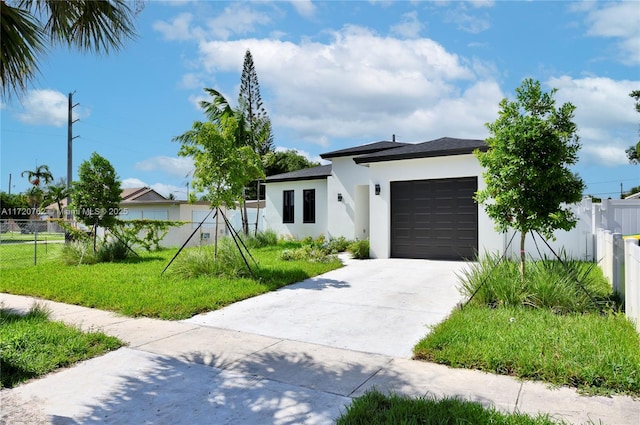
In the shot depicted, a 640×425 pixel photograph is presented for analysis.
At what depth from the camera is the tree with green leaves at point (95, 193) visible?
1242 centimetres

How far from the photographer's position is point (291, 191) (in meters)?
19.3

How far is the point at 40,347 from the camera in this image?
4582mm

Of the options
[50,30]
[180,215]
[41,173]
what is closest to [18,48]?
[50,30]

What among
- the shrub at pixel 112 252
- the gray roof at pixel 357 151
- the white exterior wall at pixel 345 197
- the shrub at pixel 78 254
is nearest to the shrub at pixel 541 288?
Result: the white exterior wall at pixel 345 197

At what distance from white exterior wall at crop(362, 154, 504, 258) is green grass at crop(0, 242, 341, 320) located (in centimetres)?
206

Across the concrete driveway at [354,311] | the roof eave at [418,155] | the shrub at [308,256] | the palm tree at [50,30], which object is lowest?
A: the concrete driveway at [354,311]

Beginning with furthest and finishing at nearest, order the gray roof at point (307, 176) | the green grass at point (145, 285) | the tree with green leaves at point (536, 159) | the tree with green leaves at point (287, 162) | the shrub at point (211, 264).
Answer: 1. the tree with green leaves at point (287, 162)
2. the gray roof at point (307, 176)
3. the shrub at point (211, 264)
4. the green grass at point (145, 285)
5. the tree with green leaves at point (536, 159)

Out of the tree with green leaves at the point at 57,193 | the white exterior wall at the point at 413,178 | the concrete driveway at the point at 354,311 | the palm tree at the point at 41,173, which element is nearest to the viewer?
the concrete driveway at the point at 354,311

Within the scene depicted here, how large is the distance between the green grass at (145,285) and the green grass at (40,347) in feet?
4.22

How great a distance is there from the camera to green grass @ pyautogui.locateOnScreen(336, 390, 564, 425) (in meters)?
2.82

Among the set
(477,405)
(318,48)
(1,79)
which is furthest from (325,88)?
(477,405)

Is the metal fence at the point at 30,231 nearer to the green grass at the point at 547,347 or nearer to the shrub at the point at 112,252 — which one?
the shrub at the point at 112,252

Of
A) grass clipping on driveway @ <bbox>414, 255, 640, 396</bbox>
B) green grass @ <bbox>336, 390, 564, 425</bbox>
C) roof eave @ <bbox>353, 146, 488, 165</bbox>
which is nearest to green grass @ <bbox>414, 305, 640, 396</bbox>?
grass clipping on driveway @ <bbox>414, 255, 640, 396</bbox>

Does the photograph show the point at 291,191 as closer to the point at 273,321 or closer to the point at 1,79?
the point at 273,321
